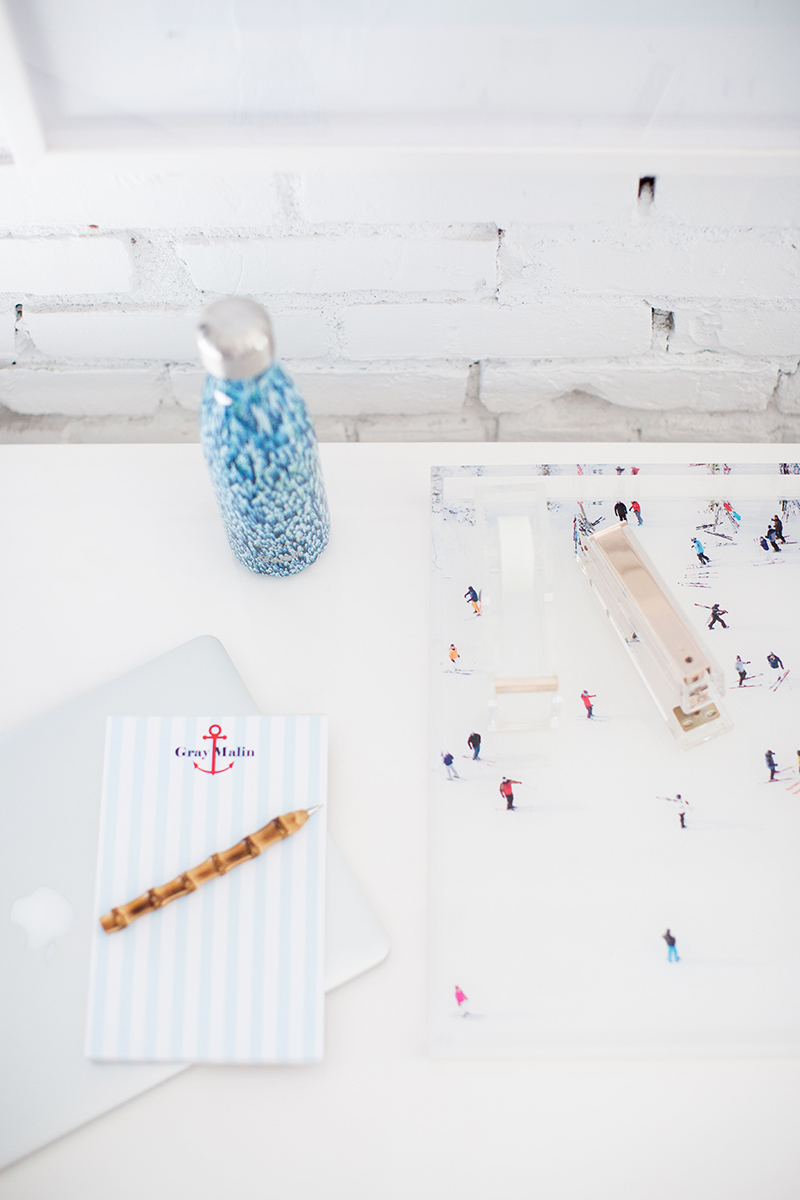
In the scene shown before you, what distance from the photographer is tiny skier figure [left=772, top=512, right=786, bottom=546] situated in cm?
68

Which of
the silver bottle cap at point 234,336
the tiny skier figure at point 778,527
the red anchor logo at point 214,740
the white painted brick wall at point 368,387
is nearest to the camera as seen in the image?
the silver bottle cap at point 234,336

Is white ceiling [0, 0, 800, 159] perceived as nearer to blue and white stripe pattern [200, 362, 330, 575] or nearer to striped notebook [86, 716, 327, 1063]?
blue and white stripe pattern [200, 362, 330, 575]

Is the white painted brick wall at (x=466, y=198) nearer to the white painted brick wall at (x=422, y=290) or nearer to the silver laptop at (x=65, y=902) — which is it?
the white painted brick wall at (x=422, y=290)

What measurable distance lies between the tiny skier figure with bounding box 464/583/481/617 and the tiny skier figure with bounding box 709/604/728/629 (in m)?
0.18

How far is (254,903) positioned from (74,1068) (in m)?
0.14

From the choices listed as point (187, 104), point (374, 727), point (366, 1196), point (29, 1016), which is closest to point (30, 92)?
point (187, 104)

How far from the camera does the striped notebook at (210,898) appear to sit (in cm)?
51

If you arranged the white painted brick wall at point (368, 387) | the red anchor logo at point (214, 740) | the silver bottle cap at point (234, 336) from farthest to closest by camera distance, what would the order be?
the white painted brick wall at point (368, 387) < the red anchor logo at point (214, 740) < the silver bottle cap at point (234, 336)

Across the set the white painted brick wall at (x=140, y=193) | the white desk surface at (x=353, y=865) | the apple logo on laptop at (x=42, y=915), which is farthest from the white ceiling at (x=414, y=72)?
the apple logo on laptop at (x=42, y=915)

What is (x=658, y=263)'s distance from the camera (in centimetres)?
68

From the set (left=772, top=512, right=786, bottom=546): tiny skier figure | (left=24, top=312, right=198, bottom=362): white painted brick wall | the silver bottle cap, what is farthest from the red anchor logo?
(left=772, top=512, right=786, bottom=546): tiny skier figure

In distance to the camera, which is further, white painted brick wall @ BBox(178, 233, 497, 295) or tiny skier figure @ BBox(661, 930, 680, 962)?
white painted brick wall @ BBox(178, 233, 497, 295)

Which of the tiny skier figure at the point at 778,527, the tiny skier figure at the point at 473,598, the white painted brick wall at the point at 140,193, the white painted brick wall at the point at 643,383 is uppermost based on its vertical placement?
the white painted brick wall at the point at 140,193

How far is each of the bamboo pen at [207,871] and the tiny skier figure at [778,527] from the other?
43 cm
